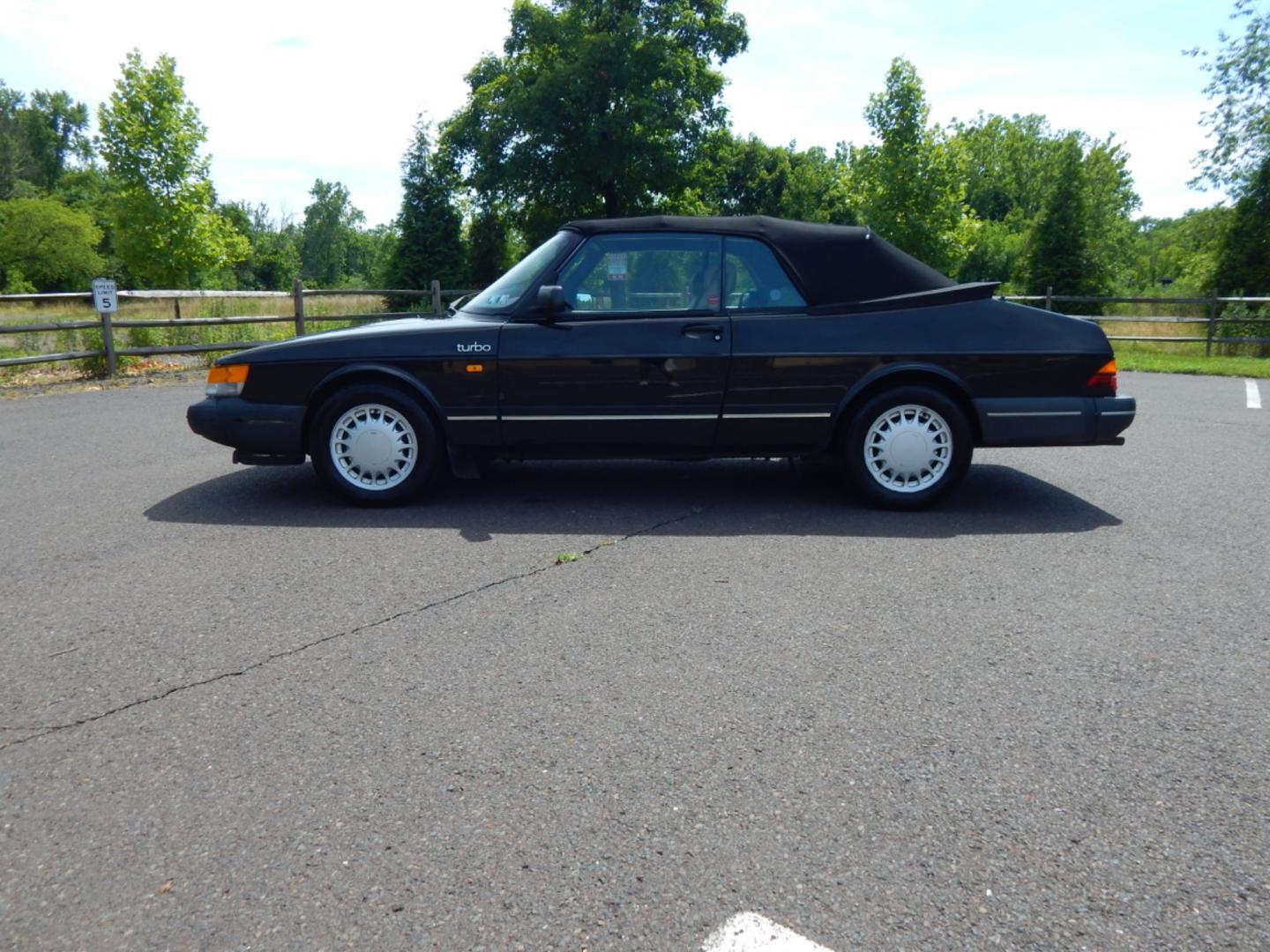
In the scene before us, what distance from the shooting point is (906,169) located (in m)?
32.2


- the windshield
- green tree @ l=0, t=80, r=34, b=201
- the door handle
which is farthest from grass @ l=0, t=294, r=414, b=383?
green tree @ l=0, t=80, r=34, b=201

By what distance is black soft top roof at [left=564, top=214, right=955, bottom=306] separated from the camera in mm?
5824

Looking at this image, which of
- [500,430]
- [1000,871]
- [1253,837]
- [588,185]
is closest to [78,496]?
[500,430]

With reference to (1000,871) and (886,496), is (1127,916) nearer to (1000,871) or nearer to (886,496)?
(1000,871)

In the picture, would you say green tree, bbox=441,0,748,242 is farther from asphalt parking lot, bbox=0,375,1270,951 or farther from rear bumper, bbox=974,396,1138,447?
asphalt parking lot, bbox=0,375,1270,951

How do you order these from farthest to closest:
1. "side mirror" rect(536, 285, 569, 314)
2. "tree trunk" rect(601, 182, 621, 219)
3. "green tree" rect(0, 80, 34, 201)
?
"green tree" rect(0, 80, 34, 201), "tree trunk" rect(601, 182, 621, 219), "side mirror" rect(536, 285, 569, 314)

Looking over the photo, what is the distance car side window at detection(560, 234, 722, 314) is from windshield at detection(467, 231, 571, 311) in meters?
0.18

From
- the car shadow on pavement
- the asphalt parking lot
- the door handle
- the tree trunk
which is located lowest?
the asphalt parking lot

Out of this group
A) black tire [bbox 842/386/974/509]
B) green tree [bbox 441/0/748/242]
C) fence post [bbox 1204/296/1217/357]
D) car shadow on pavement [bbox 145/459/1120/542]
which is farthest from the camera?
green tree [bbox 441/0/748/242]

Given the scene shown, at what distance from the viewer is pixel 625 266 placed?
5.80 m

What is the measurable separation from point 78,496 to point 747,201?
55.4m

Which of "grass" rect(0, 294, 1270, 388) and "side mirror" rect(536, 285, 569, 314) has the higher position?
"side mirror" rect(536, 285, 569, 314)

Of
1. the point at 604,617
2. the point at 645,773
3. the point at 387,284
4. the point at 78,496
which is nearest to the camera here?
the point at 645,773

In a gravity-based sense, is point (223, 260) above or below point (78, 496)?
above
